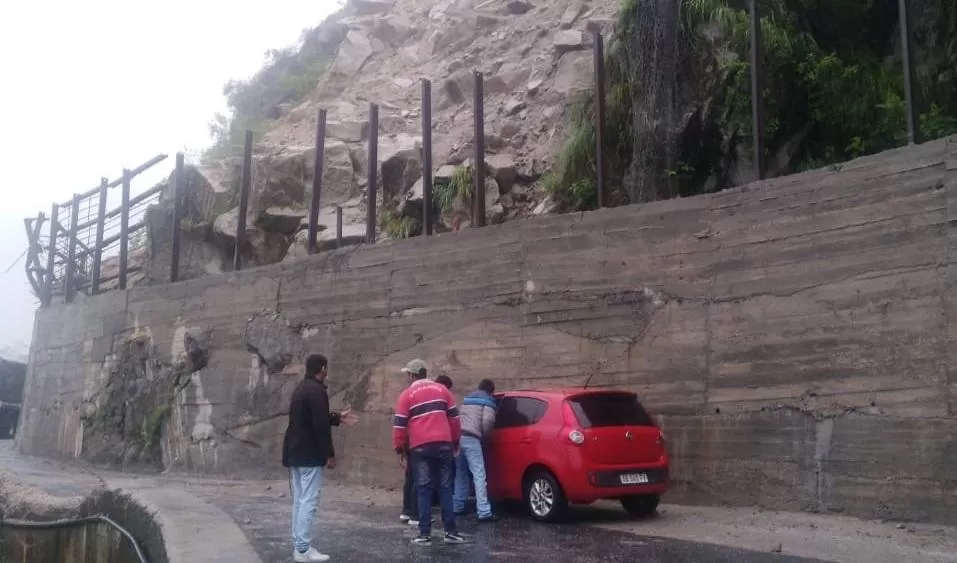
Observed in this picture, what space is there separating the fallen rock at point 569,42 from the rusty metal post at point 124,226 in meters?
10.8

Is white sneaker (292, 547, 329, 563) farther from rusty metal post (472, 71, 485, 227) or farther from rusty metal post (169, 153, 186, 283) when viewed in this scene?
rusty metal post (169, 153, 186, 283)

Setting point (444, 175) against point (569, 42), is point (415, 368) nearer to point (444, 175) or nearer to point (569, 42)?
point (444, 175)

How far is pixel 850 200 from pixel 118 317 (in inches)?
622

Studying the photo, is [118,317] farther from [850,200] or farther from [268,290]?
[850,200]

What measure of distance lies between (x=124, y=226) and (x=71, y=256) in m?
2.64

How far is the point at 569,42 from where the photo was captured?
65.3 feet

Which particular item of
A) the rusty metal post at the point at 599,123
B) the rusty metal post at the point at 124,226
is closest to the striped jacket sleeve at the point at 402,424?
the rusty metal post at the point at 599,123

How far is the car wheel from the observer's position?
9.57 meters

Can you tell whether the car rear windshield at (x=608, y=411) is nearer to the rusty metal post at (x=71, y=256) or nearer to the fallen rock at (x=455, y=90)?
the fallen rock at (x=455, y=90)

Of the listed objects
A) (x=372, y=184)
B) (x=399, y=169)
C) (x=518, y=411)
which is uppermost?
(x=399, y=169)

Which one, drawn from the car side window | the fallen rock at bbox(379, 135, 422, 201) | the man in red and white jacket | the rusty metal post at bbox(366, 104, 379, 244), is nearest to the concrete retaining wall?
the rusty metal post at bbox(366, 104, 379, 244)

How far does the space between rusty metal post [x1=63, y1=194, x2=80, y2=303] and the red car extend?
17.0 meters

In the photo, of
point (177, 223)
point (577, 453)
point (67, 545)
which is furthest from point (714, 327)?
point (177, 223)

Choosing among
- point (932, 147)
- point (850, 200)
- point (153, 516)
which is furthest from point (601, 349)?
point (153, 516)
